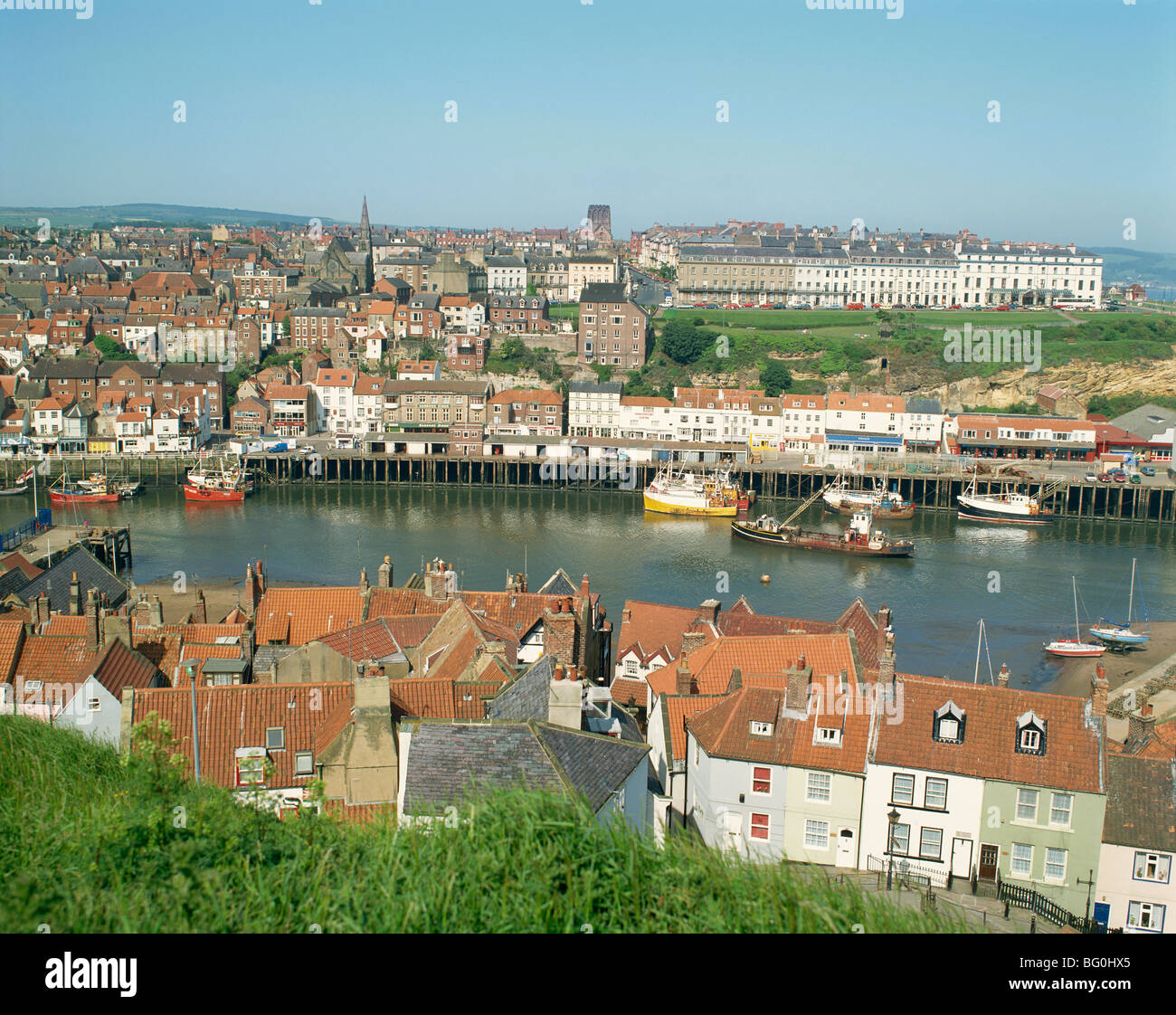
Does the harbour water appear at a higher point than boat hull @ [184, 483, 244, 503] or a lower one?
lower

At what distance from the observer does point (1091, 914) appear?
10.4 m

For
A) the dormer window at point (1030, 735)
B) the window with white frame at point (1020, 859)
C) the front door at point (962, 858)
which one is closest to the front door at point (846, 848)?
the front door at point (962, 858)

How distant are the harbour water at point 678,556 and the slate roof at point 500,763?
50.2 feet

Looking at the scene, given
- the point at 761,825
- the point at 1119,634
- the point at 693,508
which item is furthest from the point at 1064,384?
the point at 761,825

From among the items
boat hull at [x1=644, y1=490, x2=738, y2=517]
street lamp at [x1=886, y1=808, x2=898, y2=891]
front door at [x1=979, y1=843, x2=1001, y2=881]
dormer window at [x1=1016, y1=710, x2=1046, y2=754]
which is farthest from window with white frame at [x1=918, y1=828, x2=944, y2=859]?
boat hull at [x1=644, y1=490, x2=738, y2=517]

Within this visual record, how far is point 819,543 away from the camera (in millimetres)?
36344

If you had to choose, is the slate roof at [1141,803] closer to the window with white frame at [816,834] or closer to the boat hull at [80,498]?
the window with white frame at [816,834]

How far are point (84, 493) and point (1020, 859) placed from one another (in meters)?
39.4

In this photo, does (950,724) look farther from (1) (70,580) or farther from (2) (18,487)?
(2) (18,487)

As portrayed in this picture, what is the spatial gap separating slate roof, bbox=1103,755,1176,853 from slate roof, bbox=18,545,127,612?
1603 cm

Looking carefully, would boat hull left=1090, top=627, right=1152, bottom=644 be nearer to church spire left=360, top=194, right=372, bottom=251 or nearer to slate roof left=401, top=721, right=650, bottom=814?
slate roof left=401, top=721, right=650, bottom=814

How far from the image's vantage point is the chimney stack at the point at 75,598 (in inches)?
701

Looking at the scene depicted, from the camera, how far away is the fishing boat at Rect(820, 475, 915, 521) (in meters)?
41.7
